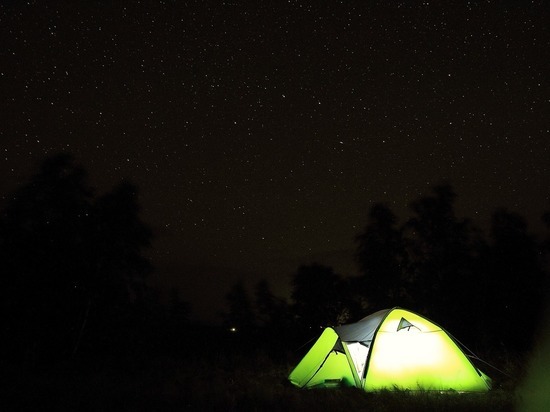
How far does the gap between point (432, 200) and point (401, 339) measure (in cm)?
1757


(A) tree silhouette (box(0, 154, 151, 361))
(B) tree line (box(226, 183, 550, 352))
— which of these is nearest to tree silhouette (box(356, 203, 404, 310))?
(B) tree line (box(226, 183, 550, 352))

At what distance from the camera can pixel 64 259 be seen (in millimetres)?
18375

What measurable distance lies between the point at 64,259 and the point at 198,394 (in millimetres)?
11842

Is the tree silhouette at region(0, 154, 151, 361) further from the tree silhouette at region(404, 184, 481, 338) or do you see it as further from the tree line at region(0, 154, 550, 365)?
the tree silhouette at region(404, 184, 481, 338)

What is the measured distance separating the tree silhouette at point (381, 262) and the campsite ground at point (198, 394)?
13.7 meters

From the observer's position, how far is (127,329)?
63.5 feet

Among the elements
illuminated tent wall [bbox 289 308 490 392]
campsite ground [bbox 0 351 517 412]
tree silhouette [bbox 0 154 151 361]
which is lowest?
campsite ground [bbox 0 351 517 412]

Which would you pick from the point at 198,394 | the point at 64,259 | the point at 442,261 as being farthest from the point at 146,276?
the point at 442,261

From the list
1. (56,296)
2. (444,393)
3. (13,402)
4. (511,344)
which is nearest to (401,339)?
(444,393)

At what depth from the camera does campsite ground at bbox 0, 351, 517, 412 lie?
7.78 meters

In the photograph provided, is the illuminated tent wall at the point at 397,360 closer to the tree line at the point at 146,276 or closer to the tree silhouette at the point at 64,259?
the tree line at the point at 146,276

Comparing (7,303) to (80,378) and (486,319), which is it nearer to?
(80,378)

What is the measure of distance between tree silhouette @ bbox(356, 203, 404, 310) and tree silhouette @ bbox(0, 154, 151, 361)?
525 inches

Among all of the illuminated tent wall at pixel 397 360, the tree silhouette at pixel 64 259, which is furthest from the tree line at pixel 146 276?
the illuminated tent wall at pixel 397 360
